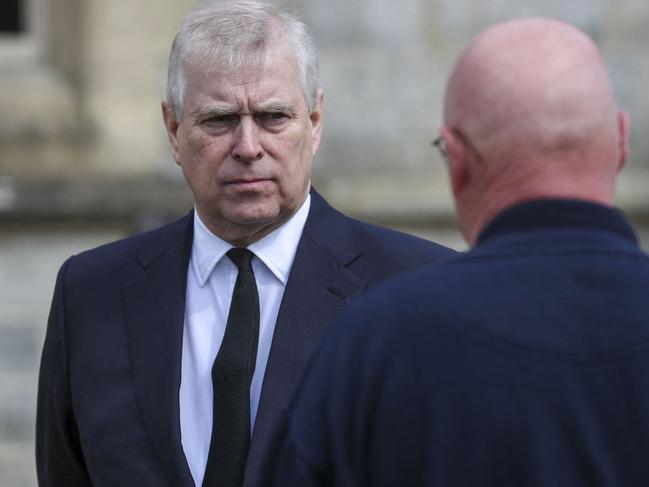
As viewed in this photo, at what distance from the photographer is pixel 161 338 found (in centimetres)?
307

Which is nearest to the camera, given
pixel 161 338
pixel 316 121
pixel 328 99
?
pixel 161 338

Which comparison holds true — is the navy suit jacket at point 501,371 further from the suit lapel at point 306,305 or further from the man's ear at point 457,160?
the suit lapel at point 306,305

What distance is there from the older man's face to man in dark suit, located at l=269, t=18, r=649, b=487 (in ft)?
3.21

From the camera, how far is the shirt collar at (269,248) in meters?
3.11

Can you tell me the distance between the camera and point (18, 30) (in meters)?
7.24

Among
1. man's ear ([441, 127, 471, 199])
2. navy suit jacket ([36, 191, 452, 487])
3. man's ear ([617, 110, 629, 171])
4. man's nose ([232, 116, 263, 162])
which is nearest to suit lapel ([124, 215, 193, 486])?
navy suit jacket ([36, 191, 452, 487])

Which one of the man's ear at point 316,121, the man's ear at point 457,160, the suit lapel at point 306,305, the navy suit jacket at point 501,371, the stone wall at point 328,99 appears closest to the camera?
the navy suit jacket at point 501,371

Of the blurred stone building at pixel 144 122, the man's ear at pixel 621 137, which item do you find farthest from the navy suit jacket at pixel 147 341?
the blurred stone building at pixel 144 122

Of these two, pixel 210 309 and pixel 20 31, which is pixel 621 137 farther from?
pixel 20 31

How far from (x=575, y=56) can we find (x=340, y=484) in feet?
2.04

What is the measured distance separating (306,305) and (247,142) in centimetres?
33

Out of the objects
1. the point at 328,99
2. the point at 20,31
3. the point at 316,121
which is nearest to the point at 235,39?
the point at 316,121

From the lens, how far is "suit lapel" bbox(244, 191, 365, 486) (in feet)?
9.50

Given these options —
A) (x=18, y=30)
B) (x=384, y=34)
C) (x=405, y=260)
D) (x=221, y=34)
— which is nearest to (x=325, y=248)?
(x=405, y=260)
